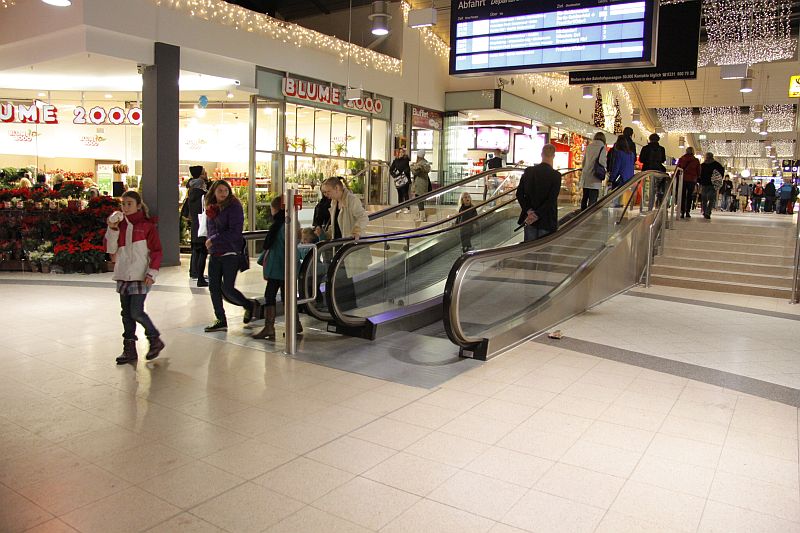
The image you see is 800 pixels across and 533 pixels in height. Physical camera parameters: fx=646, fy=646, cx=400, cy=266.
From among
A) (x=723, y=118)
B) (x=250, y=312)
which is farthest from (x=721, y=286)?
(x=723, y=118)

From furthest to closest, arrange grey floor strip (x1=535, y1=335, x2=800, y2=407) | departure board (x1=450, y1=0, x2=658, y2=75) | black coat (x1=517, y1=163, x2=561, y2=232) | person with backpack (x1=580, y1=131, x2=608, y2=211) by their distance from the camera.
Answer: person with backpack (x1=580, y1=131, x2=608, y2=211)
departure board (x1=450, y1=0, x2=658, y2=75)
black coat (x1=517, y1=163, x2=561, y2=232)
grey floor strip (x1=535, y1=335, x2=800, y2=407)

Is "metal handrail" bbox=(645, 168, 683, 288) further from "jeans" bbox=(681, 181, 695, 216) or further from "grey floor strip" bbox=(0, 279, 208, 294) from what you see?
"grey floor strip" bbox=(0, 279, 208, 294)

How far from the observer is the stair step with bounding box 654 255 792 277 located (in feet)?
34.3

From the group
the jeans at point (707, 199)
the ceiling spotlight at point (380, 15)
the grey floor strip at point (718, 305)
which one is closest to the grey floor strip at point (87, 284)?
the ceiling spotlight at point (380, 15)

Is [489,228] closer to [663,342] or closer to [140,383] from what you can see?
[663,342]

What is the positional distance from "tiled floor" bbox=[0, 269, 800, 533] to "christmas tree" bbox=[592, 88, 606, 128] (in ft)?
78.4

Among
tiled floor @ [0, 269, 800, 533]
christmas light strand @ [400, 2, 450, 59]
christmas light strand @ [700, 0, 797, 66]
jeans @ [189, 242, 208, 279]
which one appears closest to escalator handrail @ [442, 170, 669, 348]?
tiled floor @ [0, 269, 800, 533]

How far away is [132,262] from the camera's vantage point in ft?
17.5

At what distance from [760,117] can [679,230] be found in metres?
11.1

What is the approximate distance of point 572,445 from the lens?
12.8 ft

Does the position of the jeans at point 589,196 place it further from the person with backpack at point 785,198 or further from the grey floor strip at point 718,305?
the person with backpack at point 785,198

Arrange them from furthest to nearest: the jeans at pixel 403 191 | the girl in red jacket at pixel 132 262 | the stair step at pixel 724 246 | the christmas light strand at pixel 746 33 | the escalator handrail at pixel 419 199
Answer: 1. the christmas light strand at pixel 746 33
2. the jeans at pixel 403 191
3. the stair step at pixel 724 246
4. the escalator handrail at pixel 419 199
5. the girl in red jacket at pixel 132 262

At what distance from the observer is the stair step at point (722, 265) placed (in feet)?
34.3

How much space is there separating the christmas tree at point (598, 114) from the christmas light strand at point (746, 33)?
859cm
